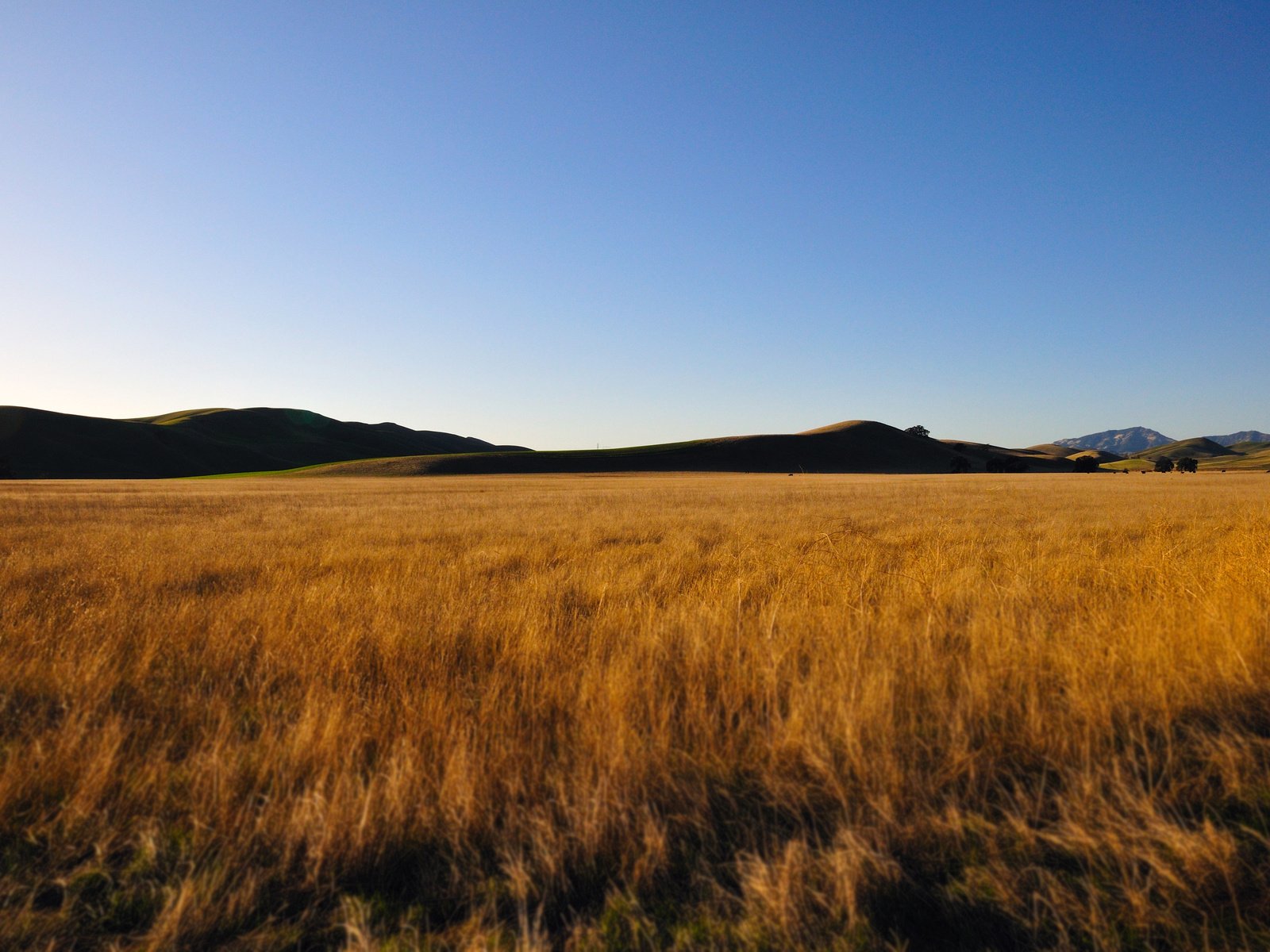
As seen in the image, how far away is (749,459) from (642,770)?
4884 inches

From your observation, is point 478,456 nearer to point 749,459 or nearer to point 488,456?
point 488,456

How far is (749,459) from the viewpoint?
125000 millimetres

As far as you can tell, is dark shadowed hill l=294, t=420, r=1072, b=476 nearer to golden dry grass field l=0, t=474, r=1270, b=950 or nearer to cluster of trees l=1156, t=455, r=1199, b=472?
cluster of trees l=1156, t=455, r=1199, b=472

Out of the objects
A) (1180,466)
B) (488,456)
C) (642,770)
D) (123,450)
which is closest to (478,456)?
(488,456)

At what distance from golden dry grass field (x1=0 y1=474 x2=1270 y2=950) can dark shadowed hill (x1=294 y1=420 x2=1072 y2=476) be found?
95.7 m

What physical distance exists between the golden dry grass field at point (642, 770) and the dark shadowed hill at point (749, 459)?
95729 mm

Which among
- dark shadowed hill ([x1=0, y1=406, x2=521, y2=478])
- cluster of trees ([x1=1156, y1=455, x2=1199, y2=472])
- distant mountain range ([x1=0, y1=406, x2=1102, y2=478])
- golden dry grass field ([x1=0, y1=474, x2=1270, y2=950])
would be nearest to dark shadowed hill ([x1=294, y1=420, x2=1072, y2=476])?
distant mountain range ([x1=0, y1=406, x2=1102, y2=478])

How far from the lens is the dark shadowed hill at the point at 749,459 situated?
107 m

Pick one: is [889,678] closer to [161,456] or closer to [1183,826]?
[1183,826]

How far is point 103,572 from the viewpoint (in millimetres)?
8305

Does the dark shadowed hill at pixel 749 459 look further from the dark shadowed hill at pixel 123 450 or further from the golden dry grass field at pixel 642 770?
the golden dry grass field at pixel 642 770

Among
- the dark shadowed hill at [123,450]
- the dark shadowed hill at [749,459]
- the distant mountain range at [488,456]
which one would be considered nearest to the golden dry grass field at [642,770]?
the dark shadowed hill at [749,459]

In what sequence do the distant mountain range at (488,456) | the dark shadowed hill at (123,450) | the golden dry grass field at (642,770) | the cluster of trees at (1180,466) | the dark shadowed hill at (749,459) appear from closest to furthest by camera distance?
the golden dry grass field at (642,770) < the cluster of trees at (1180,466) < the dark shadowed hill at (749,459) < the distant mountain range at (488,456) < the dark shadowed hill at (123,450)

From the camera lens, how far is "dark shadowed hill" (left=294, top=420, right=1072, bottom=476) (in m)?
107
